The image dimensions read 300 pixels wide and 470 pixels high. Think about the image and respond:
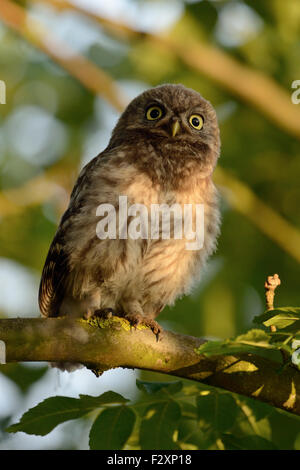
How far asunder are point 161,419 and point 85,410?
1.17ft

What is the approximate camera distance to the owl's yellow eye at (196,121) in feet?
18.1

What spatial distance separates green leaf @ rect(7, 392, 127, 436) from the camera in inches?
116

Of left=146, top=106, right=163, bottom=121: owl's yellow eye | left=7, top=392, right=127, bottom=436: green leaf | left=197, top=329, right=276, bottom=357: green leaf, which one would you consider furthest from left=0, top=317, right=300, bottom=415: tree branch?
left=146, top=106, right=163, bottom=121: owl's yellow eye

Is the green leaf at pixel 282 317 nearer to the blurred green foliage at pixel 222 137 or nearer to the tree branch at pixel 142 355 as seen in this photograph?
the tree branch at pixel 142 355

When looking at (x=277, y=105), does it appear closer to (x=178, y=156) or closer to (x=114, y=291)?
(x=178, y=156)

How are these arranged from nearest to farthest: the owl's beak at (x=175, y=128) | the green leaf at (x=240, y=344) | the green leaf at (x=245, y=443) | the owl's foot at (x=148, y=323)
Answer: the green leaf at (x=240, y=344) → the green leaf at (x=245, y=443) → the owl's foot at (x=148, y=323) → the owl's beak at (x=175, y=128)

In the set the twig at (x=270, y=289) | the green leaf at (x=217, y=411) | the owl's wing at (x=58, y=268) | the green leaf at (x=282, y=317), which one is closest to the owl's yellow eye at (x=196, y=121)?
the owl's wing at (x=58, y=268)

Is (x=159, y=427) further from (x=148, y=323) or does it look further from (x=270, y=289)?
(x=148, y=323)

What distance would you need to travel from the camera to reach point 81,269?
183 inches

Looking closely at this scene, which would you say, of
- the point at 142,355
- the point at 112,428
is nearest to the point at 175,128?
the point at 142,355

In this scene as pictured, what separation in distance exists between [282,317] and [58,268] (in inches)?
94.0

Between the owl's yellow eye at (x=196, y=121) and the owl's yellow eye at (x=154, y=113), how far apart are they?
0.26 metres

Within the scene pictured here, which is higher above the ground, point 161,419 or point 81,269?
point 81,269
